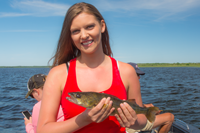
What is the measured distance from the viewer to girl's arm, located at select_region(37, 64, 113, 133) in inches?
84.4

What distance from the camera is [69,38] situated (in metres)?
2.82

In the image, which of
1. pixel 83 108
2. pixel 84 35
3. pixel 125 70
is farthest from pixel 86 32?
pixel 83 108

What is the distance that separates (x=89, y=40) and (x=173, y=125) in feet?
17.8

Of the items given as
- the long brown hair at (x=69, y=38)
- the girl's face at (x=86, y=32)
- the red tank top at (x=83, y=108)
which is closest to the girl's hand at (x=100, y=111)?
the red tank top at (x=83, y=108)

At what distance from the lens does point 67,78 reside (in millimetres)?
2486

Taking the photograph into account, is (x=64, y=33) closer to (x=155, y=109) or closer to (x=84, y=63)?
(x=84, y=63)

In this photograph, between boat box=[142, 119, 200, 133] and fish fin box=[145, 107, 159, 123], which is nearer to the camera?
fish fin box=[145, 107, 159, 123]

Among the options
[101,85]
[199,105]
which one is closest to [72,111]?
[101,85]

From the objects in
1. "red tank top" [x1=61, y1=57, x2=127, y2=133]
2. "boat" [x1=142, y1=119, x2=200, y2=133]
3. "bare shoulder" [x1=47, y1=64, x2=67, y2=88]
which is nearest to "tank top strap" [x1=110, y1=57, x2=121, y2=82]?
"red tank top" [x1=61, y1=57, x2=127, y2=133]

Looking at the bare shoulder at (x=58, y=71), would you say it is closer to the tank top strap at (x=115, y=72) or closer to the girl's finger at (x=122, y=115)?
the tank top strap at (x=115, y=72)

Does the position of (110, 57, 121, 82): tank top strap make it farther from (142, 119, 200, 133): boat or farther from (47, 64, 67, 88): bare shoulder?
(142, 119, 200, 133): boat

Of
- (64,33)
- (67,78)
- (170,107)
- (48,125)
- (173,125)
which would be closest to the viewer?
(48,125)

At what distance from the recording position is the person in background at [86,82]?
2.27 m

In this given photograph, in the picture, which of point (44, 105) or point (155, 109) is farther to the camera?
point (155, 109)
